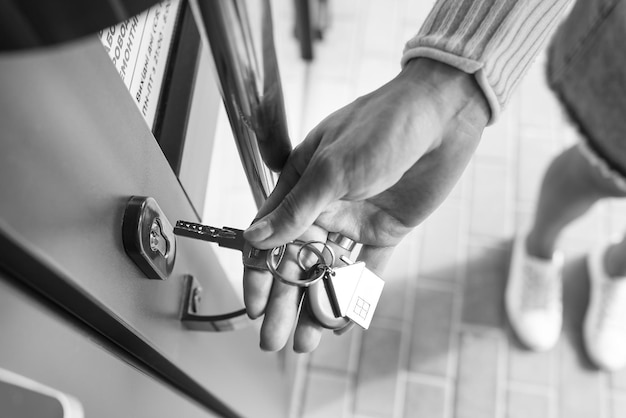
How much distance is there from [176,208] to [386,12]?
138cm

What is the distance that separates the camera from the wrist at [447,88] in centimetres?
53

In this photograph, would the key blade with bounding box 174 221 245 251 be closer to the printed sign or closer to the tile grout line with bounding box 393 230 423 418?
the printed sign

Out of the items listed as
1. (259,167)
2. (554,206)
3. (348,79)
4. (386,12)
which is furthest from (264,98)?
(386,12)

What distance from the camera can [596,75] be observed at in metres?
0.64

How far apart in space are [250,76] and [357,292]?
0.21m

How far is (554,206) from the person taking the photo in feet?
3.73

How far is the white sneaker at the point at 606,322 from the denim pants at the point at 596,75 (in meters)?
0.64

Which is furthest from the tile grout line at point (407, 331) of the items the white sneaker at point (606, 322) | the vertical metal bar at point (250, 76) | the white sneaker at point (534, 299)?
the vertical metal bar at point (250, 76)

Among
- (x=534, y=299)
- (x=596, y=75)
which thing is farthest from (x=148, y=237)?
(x=534, y=299)

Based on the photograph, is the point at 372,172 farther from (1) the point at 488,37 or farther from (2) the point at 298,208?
(1) the point at 488,37

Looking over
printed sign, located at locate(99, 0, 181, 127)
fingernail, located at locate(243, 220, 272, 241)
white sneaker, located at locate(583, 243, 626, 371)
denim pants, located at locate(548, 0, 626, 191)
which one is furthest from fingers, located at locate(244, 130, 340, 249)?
white sneaker, located at locate(583, 243, 626, 371)

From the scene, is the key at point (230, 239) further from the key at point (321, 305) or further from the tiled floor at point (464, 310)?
the tiled floor at point (464, 310)

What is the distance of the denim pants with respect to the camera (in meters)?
0.60

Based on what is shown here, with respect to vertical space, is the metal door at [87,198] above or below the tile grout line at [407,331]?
above
